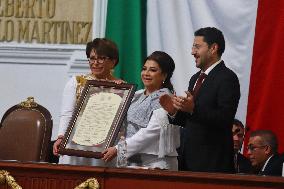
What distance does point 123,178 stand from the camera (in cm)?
390

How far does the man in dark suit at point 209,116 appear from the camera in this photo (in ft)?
14.4

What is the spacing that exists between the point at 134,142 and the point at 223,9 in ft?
7.11

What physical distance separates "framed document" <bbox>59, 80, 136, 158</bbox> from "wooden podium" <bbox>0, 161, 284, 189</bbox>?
1.37 feet

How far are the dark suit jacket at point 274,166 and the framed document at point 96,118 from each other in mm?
1091

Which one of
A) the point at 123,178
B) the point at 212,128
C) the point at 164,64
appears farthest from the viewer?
the point at 164,64

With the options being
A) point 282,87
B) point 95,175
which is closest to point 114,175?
point 95,175

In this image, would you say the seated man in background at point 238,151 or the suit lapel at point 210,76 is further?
the seated man in background at point 238,151

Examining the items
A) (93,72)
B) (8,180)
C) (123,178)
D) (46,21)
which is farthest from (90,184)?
(46,21)

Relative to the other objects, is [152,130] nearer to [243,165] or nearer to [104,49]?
[104,49]

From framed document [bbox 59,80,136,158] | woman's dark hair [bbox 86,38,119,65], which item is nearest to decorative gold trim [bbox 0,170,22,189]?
framed document [bbox 59,80,136,158]

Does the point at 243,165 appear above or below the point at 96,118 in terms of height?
below

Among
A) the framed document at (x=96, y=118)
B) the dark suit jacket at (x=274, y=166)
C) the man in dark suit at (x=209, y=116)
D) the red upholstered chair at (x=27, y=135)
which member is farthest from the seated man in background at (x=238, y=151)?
the red upholstered chair at (x=27, y=135)

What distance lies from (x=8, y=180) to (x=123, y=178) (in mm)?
569

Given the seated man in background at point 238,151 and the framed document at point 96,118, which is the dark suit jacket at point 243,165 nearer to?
the seated man in background at point 238,151
